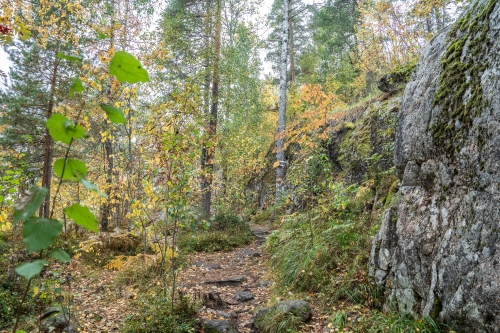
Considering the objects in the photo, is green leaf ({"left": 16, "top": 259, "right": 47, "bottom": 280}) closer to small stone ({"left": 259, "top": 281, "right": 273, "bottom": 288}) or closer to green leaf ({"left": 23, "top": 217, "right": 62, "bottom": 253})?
green leaf ({"left": 23, "top": 217, "right": 62, "bottom": 253})

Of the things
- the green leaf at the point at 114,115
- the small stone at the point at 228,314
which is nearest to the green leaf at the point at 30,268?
the green leaf at the point at 114,115

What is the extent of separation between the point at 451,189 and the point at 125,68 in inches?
135

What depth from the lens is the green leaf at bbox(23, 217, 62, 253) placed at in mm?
677

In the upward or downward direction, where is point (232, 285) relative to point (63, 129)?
downward

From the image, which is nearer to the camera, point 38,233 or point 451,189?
point 38,233

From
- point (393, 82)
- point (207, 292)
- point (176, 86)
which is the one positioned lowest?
point (207, 292)

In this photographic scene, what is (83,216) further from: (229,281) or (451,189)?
(229,281)

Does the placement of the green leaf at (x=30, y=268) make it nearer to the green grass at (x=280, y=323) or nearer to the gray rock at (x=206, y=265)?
the green grass at (x=280, y=323)

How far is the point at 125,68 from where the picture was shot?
0.78 metres

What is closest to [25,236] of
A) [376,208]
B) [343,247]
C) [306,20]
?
[343,247]

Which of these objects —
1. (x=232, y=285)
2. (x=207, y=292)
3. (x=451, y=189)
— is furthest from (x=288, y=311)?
(x=451, y=189)

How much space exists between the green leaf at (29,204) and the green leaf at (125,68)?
13.3 inches

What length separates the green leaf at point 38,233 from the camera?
68 centimetres

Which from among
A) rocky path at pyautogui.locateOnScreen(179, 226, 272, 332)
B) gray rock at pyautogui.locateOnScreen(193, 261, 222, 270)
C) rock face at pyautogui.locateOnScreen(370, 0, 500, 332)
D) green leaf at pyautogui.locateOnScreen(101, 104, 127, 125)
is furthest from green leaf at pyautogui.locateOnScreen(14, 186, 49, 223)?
gray rock at pyautogui.locateOnScreen(193, 261, 222, 270)
